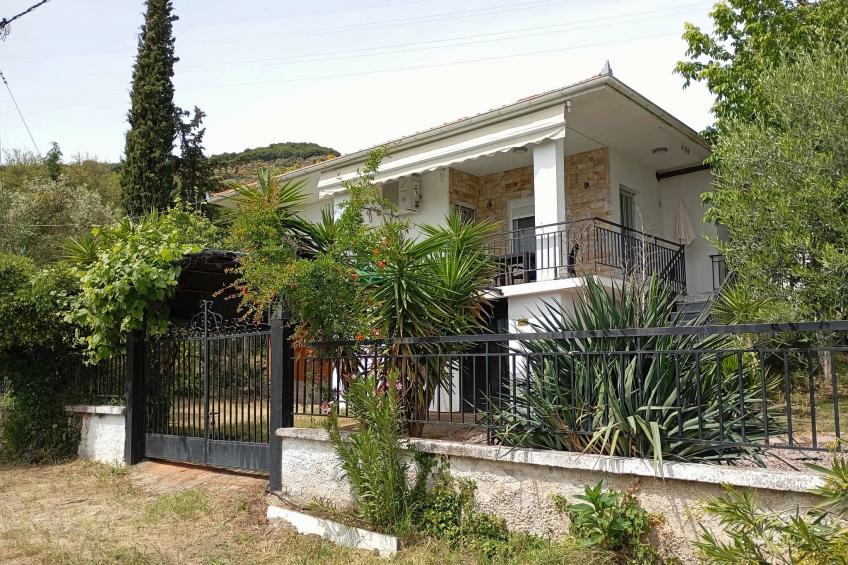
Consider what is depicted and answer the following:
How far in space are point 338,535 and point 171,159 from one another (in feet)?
65.0

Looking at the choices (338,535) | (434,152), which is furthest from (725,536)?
(434,152)

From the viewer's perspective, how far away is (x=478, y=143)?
1180 cm

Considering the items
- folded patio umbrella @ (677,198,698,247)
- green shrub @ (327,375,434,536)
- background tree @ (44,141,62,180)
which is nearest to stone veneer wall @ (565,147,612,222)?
folded patio umbrella @ (677,198,698,247)

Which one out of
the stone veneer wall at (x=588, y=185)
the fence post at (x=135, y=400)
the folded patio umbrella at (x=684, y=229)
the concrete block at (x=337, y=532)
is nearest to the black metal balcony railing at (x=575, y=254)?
the folded patio umbrella at (x=684, y=229)

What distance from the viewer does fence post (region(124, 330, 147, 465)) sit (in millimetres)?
9039

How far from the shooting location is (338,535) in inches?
219

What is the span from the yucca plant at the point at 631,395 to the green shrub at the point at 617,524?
1.22 ft

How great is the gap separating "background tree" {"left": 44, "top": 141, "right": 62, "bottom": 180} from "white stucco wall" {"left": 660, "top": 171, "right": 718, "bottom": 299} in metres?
27.0

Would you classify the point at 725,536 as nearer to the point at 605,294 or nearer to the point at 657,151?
the point at 605,294

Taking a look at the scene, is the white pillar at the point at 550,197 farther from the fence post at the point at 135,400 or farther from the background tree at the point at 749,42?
the fence post at the point at 135,400

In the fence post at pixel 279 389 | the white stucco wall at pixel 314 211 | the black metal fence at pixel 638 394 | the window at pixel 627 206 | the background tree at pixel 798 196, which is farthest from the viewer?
the white stucco wall at pixel 314 211

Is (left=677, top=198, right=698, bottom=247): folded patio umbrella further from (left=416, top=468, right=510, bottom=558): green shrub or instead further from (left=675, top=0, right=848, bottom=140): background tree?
(left=416, top=468, right=510, bottom=558): green shrub

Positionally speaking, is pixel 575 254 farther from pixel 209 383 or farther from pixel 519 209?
pixel 209 383

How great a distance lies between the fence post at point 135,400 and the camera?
904 centimetres
